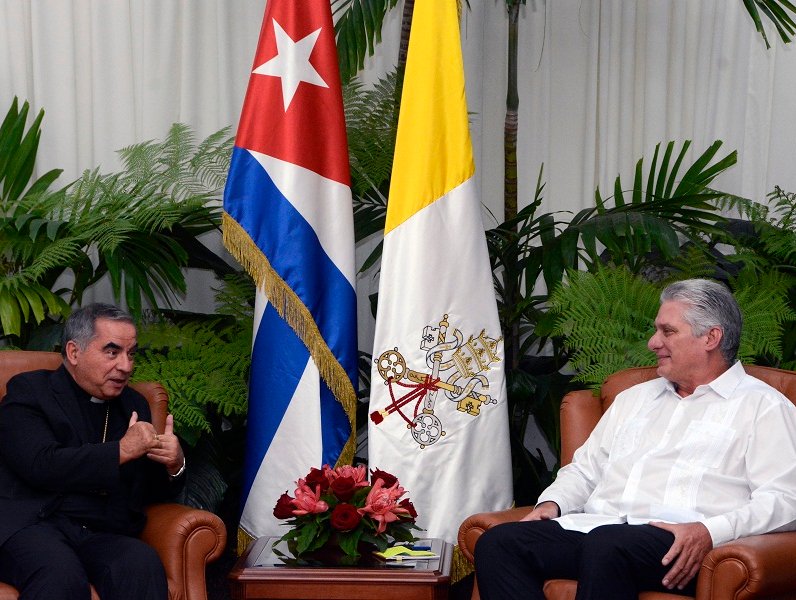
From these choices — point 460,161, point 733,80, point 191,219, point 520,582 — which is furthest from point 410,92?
point 733,80

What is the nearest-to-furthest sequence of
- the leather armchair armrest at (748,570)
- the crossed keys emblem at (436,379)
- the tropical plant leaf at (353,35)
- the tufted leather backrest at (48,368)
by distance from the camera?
1. the leather armchair armrest at (748,570)
2. the tufted leather backrest at (48,368)
3. the crossed keys emblem at (436,379)
4. the tropical plant leaf at (353,35)

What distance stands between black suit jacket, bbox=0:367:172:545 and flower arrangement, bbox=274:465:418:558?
48cm

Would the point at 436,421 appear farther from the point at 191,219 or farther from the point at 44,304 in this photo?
the point at 44,304

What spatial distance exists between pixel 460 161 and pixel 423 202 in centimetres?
21

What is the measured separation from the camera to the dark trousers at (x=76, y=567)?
8.34ft

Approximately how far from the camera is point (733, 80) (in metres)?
4.93

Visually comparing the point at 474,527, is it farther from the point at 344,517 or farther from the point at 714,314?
the point at 714,314

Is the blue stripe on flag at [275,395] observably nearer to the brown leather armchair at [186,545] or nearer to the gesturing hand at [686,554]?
the brown leather armchair at [186,545]

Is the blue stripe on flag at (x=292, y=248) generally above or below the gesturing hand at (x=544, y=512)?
above

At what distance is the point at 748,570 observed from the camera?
232cm

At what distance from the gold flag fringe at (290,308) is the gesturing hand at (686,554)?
135 centimetres

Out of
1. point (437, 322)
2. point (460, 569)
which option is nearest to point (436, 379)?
point (437, 322)

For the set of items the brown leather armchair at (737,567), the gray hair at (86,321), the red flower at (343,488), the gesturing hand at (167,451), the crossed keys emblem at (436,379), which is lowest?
the brown leather armchair at (737,567)

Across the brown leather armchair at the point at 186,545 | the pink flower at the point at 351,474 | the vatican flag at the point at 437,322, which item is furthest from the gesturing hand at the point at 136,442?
the vatican flag at the point at 437,322
